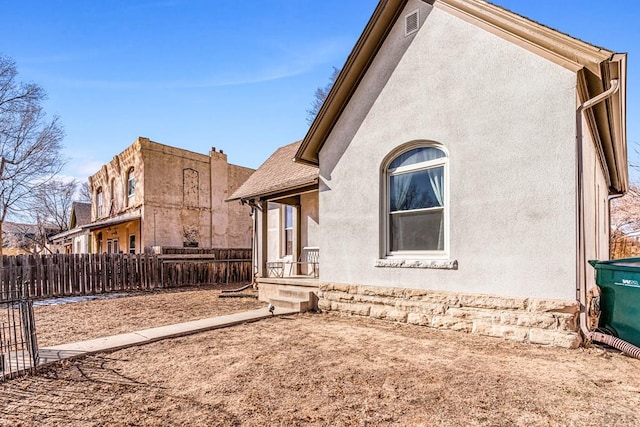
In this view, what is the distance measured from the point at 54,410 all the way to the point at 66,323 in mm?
5460

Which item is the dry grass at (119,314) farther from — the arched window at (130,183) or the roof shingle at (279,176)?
the arched window at (130,183)

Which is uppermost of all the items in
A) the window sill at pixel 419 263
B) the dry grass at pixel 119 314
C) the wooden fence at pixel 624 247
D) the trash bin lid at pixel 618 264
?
the trash bin lid at pixel 618 264

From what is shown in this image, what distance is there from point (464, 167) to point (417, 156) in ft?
3.48

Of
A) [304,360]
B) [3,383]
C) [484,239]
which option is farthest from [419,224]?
[3,383]

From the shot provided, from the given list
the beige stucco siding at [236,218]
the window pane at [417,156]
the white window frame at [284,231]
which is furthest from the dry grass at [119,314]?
the beige stucco siding at [236,218]

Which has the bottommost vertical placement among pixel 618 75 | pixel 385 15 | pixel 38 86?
pixel 618 75

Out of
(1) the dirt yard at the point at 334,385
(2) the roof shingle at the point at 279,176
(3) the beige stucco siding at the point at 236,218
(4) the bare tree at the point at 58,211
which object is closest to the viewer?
(1) the dirt yard at the point at 334,385

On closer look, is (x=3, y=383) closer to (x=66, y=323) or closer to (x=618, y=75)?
(x=66, y=323)

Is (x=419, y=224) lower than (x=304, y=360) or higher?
higher

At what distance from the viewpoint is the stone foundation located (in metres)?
5.00

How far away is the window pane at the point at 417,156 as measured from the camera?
6.61 m

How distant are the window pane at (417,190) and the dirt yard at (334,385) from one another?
2.40 m

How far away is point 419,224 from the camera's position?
6.82m

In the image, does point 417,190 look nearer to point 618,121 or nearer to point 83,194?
point 618,121
